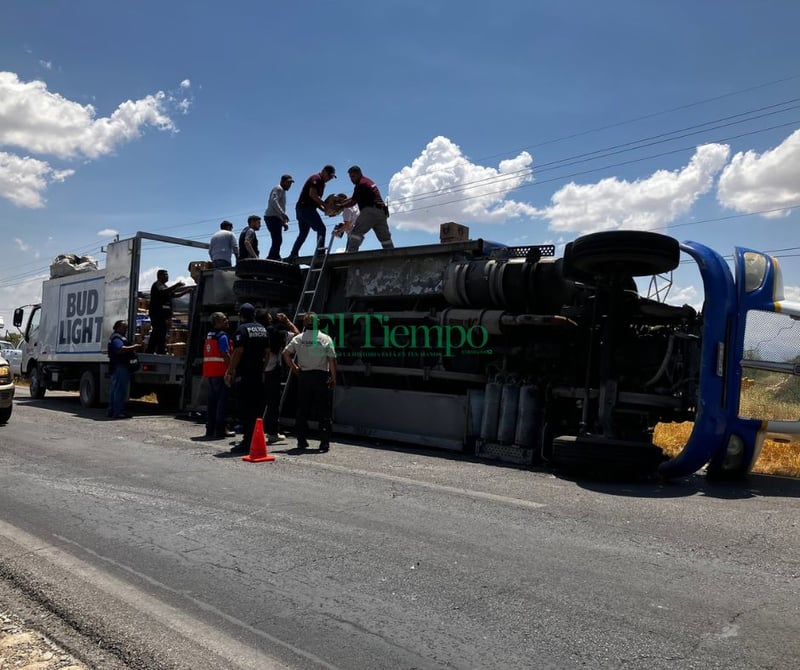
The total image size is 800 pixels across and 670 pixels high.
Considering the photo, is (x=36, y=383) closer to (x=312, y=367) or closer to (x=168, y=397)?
(x=168, y=397)

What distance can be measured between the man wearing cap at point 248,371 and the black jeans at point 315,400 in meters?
0.51

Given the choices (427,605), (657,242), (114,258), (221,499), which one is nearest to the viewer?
(427,605)

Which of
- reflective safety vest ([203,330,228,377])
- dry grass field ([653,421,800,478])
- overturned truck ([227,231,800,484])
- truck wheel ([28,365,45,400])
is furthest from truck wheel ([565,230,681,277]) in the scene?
truck wheel ([28,365,45,400])

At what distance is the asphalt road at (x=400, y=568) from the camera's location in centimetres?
310

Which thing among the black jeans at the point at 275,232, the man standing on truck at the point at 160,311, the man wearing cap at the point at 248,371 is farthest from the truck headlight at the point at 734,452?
the man standing on truck at the point at 160,311

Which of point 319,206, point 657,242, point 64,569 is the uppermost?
point 319,206

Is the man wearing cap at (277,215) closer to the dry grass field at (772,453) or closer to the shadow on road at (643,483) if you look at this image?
the shadow on road at (643,483)

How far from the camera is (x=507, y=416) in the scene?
320 inches

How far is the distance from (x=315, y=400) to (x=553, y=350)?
118 inches

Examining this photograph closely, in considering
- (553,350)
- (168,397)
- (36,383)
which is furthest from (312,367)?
(36,383)

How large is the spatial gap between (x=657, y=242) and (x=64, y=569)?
560 centimetres

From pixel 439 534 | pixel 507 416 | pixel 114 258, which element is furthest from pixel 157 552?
pixel 114 258

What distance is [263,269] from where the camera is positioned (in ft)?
35.8

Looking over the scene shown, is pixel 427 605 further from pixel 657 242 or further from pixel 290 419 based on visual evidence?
pixel 290 419
